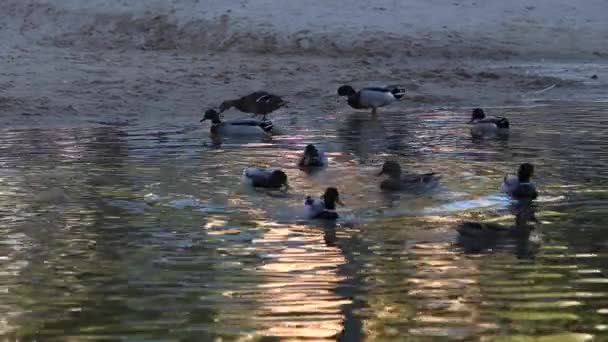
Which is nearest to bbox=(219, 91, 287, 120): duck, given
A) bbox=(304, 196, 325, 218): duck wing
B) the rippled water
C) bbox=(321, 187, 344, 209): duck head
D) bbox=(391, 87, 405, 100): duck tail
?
bbox=(391, 87, 405, 100): duck tail

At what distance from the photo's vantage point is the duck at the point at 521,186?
1056 cm

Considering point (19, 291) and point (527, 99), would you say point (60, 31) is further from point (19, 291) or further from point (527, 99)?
point (19, 291)

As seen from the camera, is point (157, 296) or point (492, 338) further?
point (157, 296)

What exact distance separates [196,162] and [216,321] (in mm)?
6778

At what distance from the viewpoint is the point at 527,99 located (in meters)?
21.2

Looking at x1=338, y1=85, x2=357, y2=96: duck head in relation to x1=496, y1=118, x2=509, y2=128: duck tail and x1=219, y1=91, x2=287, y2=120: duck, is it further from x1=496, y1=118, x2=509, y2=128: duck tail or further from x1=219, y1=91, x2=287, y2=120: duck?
x1=496, y1=118, x2=509, y2=128: duck tail

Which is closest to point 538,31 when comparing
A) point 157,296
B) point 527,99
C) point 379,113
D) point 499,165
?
point 527,99

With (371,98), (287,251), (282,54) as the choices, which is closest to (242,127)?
(371,98)

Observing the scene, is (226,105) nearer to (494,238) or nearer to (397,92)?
(397,92)

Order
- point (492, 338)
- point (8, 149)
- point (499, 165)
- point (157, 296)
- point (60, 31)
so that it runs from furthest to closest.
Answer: point (60, 31), point (8, 149), point (499, 165), point (157, 296), point (492, 338)

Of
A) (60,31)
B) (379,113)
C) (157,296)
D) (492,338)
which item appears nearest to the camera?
(492,338)

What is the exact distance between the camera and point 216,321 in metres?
6.63

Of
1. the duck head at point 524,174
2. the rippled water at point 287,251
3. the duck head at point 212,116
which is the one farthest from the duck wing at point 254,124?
the duck head at point 524,174

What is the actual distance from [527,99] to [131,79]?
254 inches
